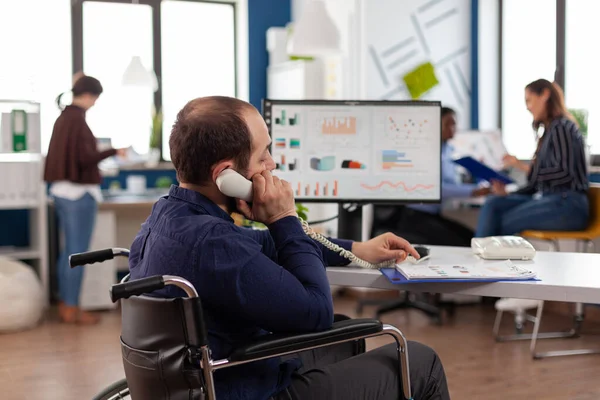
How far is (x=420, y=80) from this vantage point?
229 inches

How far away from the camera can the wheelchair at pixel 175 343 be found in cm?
142

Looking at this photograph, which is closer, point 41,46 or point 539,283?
point 539,283

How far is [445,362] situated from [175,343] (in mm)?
2484

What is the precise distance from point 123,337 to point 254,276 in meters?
0.34

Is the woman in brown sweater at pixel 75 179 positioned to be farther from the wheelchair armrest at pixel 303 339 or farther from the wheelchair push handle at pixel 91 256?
the wheelchair armrest at pixel 303 339

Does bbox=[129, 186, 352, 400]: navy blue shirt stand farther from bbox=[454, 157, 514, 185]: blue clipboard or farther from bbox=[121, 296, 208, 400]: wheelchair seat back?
bbox=[454, 157, 514, 185]: blue clipboard

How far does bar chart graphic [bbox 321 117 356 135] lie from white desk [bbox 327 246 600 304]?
1.84ft

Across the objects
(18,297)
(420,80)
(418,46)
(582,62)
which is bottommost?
(18,297)

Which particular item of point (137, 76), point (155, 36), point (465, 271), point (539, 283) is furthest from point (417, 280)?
point (155, 36)

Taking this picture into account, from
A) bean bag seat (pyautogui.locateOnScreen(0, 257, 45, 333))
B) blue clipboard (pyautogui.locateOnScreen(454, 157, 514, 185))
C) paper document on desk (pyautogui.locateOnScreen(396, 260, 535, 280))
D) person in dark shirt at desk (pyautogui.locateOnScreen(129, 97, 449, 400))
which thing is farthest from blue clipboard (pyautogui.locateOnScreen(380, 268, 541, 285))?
bean bag seat (pyautogui.locateOnScreen(0, 257, 45, 333))

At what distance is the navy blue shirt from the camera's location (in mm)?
Result: 1464

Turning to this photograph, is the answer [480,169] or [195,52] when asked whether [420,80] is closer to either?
[480,169]

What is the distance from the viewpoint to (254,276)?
146 centimetres

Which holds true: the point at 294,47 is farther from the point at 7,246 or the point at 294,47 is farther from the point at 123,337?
the point at 123,337
